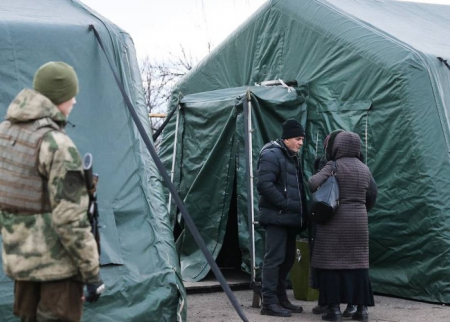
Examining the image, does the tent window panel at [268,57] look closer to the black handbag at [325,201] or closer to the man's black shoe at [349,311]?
the black handbag at [325,201]

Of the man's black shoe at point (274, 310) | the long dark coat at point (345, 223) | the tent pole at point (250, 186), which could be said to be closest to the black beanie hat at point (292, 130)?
the long dark coat at point (345, 223)

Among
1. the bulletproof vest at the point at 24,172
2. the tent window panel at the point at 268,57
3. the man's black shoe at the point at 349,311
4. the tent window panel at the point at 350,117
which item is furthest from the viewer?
the tent window panel at the point at 268,57

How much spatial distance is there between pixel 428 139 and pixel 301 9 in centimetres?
210

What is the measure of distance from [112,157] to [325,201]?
169cm

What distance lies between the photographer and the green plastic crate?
7758 millimetres

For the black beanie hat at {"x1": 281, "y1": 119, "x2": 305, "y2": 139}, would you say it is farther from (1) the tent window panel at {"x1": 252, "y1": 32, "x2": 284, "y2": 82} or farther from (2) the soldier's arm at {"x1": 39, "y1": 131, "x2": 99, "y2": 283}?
(2) the soldier's arm at {"x1": 39, "y1": 131, "x2": 99, "y2": 283}

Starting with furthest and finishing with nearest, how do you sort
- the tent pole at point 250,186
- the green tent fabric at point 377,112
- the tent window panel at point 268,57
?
the tent window panel at point 268,57
the green tent fabric at point 377,112
the tent pole at point 250,186

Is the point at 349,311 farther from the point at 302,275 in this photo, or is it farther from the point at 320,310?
the point at 302,275

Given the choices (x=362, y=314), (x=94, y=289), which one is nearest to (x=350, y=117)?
(x=362, y=314)

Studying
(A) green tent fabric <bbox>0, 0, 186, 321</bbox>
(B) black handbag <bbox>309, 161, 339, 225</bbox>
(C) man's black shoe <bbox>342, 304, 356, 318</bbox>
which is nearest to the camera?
(A) green tent fabric <bbox>0, 0, 186, 321</bbox>

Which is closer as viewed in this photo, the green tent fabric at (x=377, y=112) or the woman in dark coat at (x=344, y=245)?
the woman in dark coat at (x=344, y=245)

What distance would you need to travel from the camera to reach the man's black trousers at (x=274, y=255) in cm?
713

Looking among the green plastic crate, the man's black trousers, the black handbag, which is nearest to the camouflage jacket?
the black handbag

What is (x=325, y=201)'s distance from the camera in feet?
21.9
